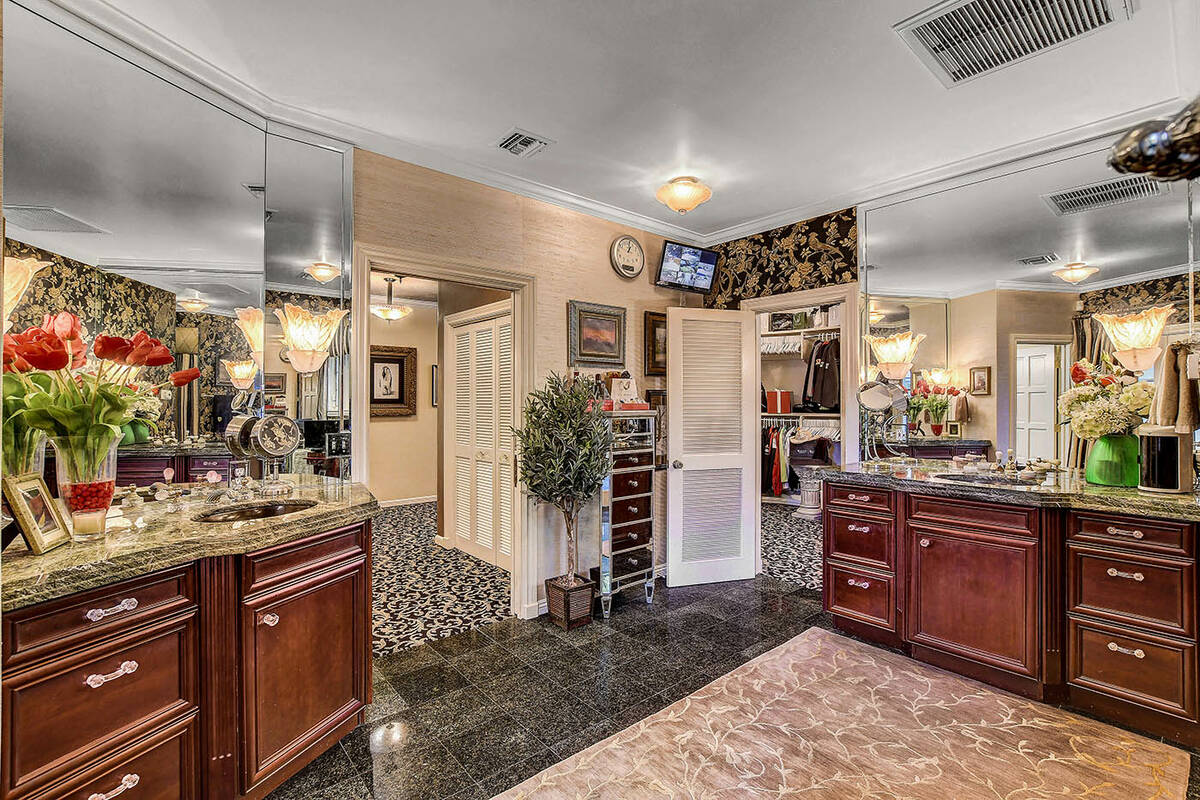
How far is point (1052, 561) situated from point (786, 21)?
2633 mm

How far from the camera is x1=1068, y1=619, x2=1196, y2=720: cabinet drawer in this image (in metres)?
2.36

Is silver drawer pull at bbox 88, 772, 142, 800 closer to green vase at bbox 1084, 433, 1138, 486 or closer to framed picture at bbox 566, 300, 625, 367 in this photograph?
framed picture at bbox 566, 300, 625, 367

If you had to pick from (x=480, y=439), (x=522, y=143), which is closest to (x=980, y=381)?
(x=522, y=143)

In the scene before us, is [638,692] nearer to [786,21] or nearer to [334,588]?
[334,588]

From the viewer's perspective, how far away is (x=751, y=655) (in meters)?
3.17

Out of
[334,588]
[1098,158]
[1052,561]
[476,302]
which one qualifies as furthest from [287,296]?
[1098,158]

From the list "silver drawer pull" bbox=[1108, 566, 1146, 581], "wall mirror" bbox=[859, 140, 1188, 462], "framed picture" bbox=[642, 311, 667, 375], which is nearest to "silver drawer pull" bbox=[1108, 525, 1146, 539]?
"silver drawer pull" bbox=[1108, 566, 1146, 581]

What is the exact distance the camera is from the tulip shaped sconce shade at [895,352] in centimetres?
378

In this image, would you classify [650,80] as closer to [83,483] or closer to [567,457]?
[567,457]

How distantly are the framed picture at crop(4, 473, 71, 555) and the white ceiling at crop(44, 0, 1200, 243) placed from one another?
1.78 metres

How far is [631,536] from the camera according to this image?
390cm

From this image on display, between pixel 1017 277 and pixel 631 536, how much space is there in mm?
2800

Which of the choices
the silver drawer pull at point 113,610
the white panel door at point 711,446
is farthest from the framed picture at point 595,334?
the silver drawer pull at point 113,610

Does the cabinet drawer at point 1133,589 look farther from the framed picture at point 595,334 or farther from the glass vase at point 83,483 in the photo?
the glass vase at point 83,483
